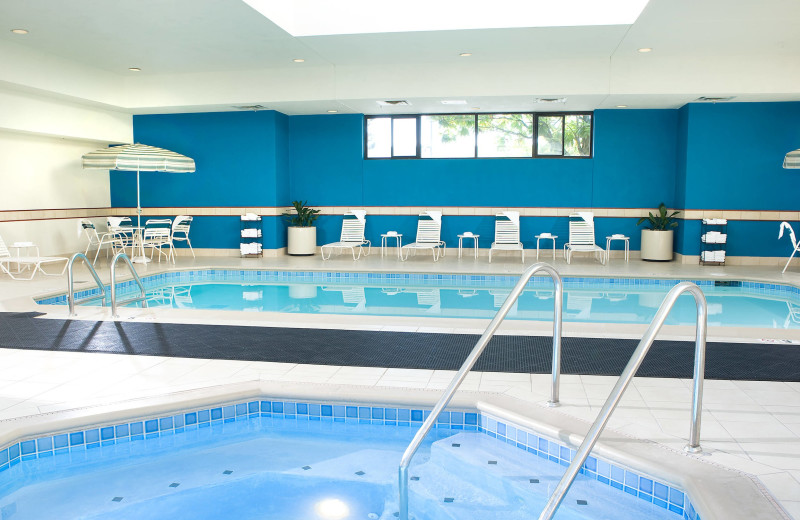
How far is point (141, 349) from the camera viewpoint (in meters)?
4.94

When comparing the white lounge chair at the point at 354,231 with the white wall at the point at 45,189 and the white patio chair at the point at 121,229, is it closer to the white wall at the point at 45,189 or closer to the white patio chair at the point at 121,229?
the white patio chair at the point at 121,229

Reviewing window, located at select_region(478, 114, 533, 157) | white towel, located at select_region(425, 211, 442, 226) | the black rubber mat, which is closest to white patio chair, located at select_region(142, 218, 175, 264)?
white towel, located at select_region(425, 211, 442, 226)

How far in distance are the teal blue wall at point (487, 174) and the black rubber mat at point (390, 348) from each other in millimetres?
6672

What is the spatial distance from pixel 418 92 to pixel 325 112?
2.51 meters

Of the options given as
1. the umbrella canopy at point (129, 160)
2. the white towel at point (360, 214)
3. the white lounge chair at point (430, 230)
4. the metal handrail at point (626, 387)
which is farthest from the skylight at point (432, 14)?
the metal handrail at point (626, 387)

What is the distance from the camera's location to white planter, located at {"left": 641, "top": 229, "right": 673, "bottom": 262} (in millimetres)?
11117

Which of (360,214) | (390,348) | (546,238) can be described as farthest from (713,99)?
(390,348)

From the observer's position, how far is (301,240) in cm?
1216

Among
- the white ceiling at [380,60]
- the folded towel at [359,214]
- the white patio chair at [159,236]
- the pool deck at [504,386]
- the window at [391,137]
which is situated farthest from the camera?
the window at [391,137]

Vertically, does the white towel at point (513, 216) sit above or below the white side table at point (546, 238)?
above

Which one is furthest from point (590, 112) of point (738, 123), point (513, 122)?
point (738, 123)

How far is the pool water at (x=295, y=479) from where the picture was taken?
300 centimetres

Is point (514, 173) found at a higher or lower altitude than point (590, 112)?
lower

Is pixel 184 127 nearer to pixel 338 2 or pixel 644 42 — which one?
pixel 338 2
